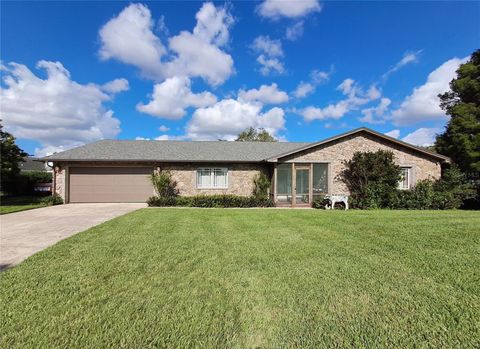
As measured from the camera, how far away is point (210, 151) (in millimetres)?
17641

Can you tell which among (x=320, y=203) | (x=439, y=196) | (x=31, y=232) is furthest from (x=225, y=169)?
(x=439, y=196)

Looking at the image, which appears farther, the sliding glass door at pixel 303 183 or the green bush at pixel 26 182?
the green bush at pixel 26 182

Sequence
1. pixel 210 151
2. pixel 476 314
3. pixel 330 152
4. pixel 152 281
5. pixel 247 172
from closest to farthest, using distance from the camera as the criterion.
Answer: pixel 476 314 → pixel 152 281 → pixel 330 152 → pixel 247 172 → pixel 210 151

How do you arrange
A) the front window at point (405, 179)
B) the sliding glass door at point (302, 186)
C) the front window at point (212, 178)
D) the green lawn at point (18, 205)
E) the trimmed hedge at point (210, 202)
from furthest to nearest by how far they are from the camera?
the front window at point (212, 178), the sliding glass door at point (302, 186), the front window at point (405, 179), the trimmed hedge at point (210, 202), the green lawn at point (18, 205)

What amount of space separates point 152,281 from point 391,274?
3.92 meters

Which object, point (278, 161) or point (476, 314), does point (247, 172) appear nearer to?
point (278, 161)

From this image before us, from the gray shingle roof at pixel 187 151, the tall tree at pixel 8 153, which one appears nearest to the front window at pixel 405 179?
the gray shingle roof at pixel 187 151

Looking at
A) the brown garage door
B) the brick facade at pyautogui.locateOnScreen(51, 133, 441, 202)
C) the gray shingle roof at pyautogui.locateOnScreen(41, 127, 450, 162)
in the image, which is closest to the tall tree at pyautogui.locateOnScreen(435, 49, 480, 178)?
the gray shingle roof at pyautogui.locateOnScreen(41, 127, 450, 162)

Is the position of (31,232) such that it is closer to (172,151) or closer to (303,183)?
(172,151)

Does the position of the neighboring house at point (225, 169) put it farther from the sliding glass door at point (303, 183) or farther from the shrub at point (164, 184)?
the shrub at point (164, 184)

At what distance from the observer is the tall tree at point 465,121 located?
14891mm

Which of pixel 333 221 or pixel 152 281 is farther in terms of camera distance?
pixel 333 221

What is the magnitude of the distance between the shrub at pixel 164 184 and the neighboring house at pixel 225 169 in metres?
0.38

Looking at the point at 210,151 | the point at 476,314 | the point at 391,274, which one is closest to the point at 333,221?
the point at 391,274
